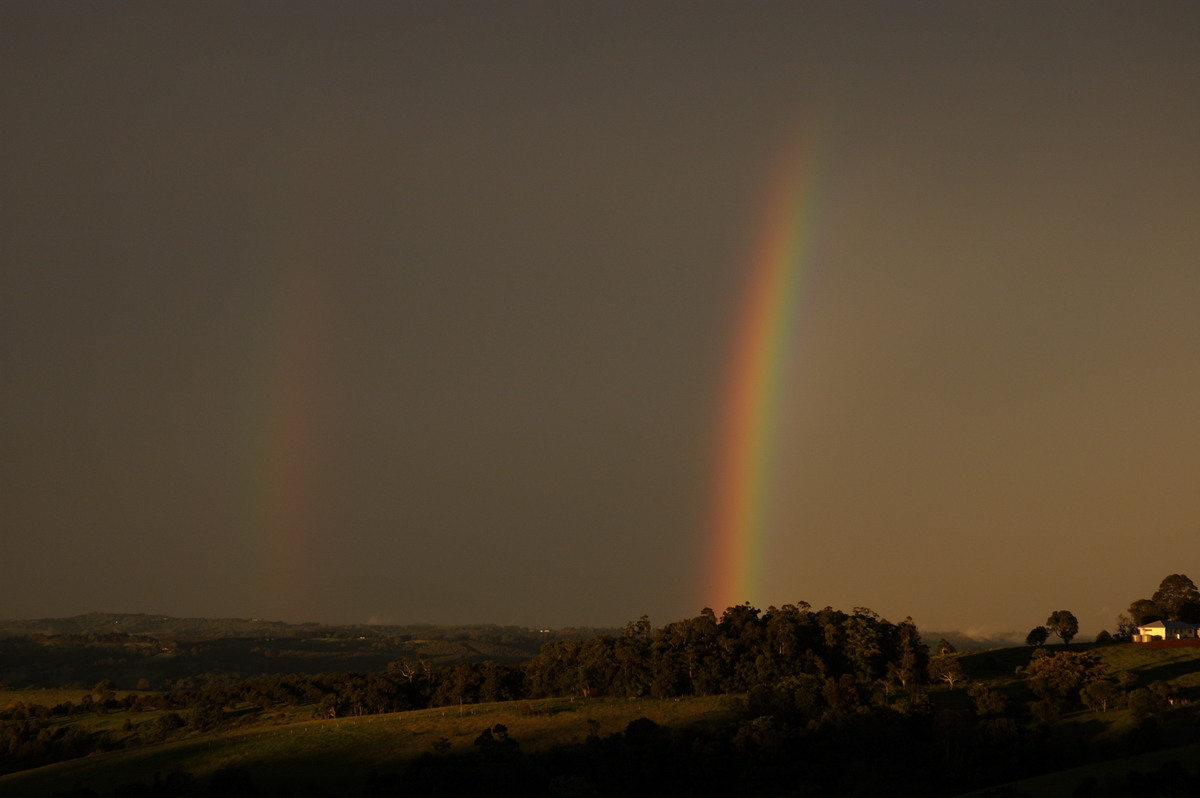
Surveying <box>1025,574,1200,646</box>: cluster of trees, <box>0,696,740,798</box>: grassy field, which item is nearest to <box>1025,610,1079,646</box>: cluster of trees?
<box>1025,574,1200,646</box>: cluster of trees

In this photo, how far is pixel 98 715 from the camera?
501ft

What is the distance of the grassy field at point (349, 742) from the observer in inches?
4048

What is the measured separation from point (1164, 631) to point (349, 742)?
11700 cm

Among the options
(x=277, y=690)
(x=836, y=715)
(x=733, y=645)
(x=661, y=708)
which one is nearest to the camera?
(x=836, y=715)

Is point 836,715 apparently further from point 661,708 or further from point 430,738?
point 430,738

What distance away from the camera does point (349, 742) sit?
359 feet

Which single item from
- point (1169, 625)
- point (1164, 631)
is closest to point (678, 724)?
point (1164, 631)

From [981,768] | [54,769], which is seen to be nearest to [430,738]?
[54,769]

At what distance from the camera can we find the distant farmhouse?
533ft

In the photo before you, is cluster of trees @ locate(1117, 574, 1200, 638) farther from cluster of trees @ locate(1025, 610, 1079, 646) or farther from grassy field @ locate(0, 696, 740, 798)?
Result: grassy field @ locate(0, 696, 740, 798)

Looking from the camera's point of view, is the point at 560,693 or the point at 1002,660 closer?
the point at 560,693

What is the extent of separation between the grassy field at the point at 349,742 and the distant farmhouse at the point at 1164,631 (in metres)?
76.3

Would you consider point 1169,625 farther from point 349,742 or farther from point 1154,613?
point 349,742

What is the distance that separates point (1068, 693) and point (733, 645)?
36.7 m
